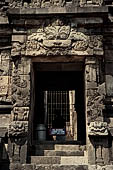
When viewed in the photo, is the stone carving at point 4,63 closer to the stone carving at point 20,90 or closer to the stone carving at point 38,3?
the stone carving at point 20,90

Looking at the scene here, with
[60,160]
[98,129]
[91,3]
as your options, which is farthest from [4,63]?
[98,129]

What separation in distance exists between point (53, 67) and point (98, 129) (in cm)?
340

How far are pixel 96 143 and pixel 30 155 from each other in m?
2.03

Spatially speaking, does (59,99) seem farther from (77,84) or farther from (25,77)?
(25,77)

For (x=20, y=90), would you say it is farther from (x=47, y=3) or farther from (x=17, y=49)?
(x=47, y=3)

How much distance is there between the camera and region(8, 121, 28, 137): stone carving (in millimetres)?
8252

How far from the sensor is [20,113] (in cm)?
867

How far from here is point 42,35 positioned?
934cm

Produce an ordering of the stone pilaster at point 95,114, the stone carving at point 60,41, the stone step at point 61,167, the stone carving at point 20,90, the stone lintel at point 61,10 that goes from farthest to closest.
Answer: the stone lintel at point 61,10 < the stone carving at point 60,41 < the stone carving at point 20,90 < the stone pilaster at point 95,114 < the stone step at point 61,167

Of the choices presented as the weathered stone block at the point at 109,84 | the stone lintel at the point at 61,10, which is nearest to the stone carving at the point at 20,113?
the weathered stone block at the point at 109,84

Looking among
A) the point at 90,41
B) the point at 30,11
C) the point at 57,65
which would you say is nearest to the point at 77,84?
the point at 57,65

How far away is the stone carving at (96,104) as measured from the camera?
8.60m

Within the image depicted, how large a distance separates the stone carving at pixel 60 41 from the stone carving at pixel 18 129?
2326 millimetres

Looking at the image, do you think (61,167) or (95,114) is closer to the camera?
(61,167)
